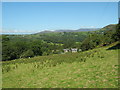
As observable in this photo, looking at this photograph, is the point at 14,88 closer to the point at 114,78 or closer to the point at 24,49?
the point at 114,78

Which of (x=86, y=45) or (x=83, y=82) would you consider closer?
(x=83, y=82)

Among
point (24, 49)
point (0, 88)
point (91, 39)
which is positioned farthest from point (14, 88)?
point (91, 39)

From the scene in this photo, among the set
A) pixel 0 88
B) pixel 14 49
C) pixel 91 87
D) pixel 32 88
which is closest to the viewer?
pixel 91 87

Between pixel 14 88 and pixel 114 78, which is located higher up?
pixel 114 78

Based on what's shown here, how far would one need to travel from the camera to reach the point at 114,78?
11211 millimetres

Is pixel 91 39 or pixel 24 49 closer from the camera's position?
pixel 24 49

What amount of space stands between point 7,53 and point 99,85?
244 ft

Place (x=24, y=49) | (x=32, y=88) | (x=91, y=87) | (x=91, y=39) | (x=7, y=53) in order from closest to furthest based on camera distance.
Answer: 1. (x=91, y=87)
2. (x=32, y=88)
3. (x=7, y=53)
4. (x=24, y=49)
5. (x=91, y=39)

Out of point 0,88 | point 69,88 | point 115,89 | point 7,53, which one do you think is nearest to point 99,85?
point 115,89

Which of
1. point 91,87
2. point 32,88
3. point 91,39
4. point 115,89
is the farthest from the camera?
point 91,39

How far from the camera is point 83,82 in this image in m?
11.5

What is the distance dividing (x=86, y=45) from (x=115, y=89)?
288 feet

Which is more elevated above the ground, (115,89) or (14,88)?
(115,89)

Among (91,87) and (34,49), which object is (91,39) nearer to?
(34,49)
